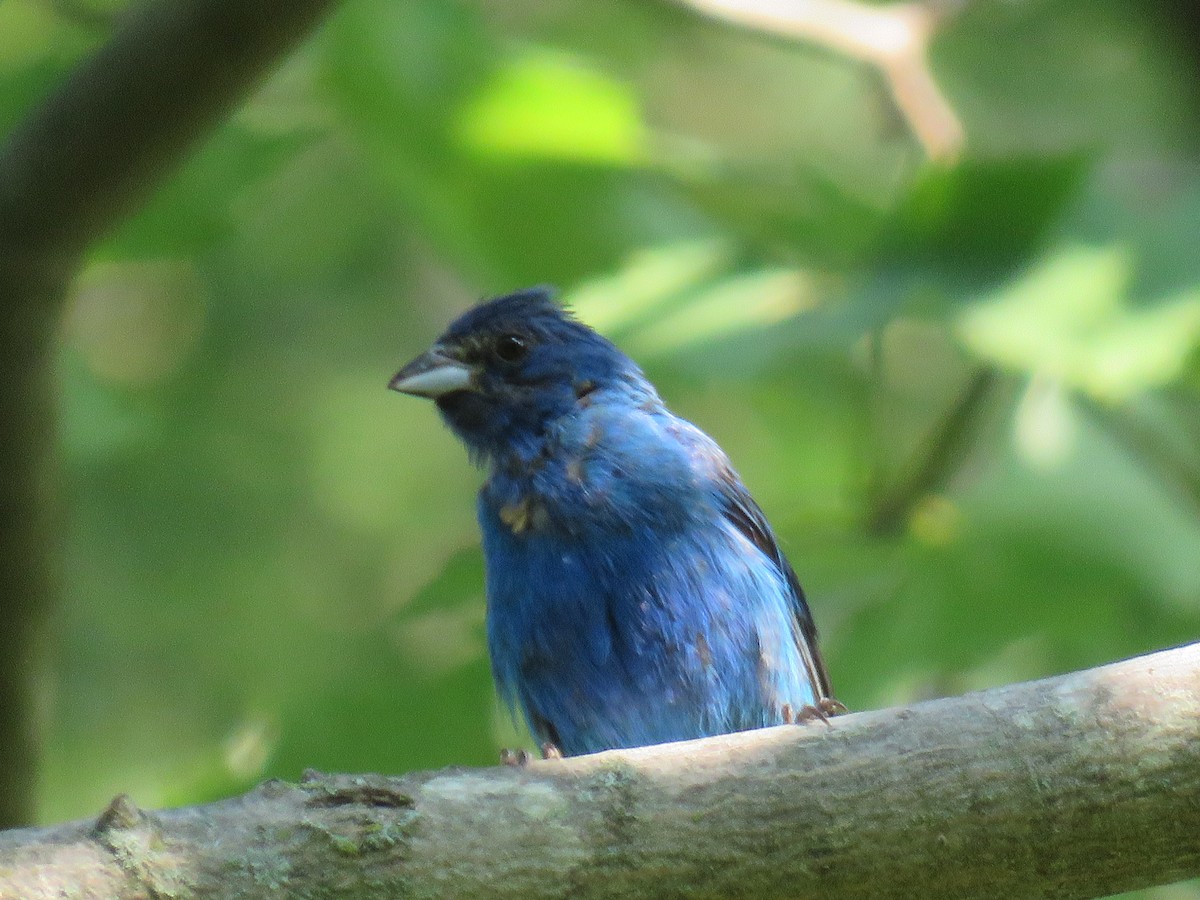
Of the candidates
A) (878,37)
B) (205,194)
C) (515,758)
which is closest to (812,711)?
(515,758)

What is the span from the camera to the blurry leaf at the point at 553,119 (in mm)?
5992

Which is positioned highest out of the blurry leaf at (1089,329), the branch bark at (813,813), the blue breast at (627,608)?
the blurry leaf at (1089,329)

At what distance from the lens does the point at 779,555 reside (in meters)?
6.02

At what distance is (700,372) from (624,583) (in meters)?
0.81

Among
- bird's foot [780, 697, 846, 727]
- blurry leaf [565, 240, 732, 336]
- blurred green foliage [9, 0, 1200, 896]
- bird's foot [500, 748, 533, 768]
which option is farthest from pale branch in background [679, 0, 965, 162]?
bird's foot [500, 748, 533, 768]

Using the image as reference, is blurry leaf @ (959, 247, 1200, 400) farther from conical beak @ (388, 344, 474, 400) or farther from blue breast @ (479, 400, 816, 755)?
conical beak @ (388, 344, 474, 400)

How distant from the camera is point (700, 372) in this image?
5.60m

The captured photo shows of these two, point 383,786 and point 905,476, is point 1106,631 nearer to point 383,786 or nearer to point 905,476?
point 905,476

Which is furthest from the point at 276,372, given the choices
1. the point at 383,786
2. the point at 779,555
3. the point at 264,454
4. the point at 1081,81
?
the point at 383,786

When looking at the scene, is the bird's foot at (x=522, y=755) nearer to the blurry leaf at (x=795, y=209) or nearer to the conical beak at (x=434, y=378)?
the conical beak at (x=434, y=378)

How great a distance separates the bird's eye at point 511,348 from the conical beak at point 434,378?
5.5 inches

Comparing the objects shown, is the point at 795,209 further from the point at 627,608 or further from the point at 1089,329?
the point at 627,608

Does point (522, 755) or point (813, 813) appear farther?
point (522, 755)

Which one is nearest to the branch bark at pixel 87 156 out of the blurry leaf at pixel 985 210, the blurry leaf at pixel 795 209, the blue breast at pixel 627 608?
the blue breast at pixel 627 608
